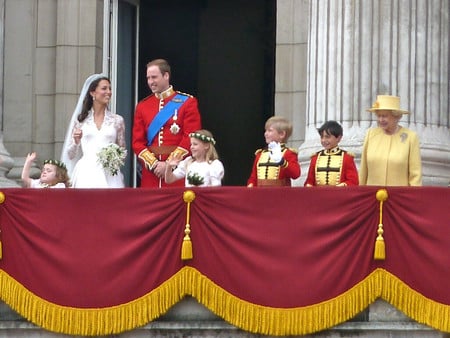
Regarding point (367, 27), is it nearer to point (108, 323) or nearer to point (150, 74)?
point (150, 74)

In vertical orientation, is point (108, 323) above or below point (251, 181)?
below

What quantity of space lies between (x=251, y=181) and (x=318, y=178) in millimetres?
750

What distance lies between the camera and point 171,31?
29375mm

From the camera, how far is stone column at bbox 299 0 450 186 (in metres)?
22.6

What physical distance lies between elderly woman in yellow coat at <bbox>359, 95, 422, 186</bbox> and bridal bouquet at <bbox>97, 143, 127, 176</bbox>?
2.48 metres

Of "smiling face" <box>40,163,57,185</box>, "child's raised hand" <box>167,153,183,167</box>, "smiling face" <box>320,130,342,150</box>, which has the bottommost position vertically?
"smiling face" <box>40,163,57,185</box>

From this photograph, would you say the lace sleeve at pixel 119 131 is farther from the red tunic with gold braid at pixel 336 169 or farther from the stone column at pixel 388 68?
the red tunic with gold braid at pixel 336 169

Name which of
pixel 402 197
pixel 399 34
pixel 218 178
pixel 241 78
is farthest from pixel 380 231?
pixel 241 78

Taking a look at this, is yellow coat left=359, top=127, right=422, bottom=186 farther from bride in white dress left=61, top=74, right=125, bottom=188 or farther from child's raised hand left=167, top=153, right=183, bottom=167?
bride in white dress left=61, top=74, right=125, bottom=188

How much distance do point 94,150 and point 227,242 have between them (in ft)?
7.90

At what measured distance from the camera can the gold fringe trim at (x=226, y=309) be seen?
19.8 m

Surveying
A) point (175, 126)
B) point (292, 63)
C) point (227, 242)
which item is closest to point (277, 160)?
point (227, 242)

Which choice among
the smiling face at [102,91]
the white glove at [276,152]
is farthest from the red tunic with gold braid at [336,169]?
the smiling face at [102,91]

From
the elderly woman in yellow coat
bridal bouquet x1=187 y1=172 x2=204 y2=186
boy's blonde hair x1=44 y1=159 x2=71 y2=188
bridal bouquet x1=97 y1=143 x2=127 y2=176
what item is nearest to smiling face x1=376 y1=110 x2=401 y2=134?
the elderly woman in yellow coat
